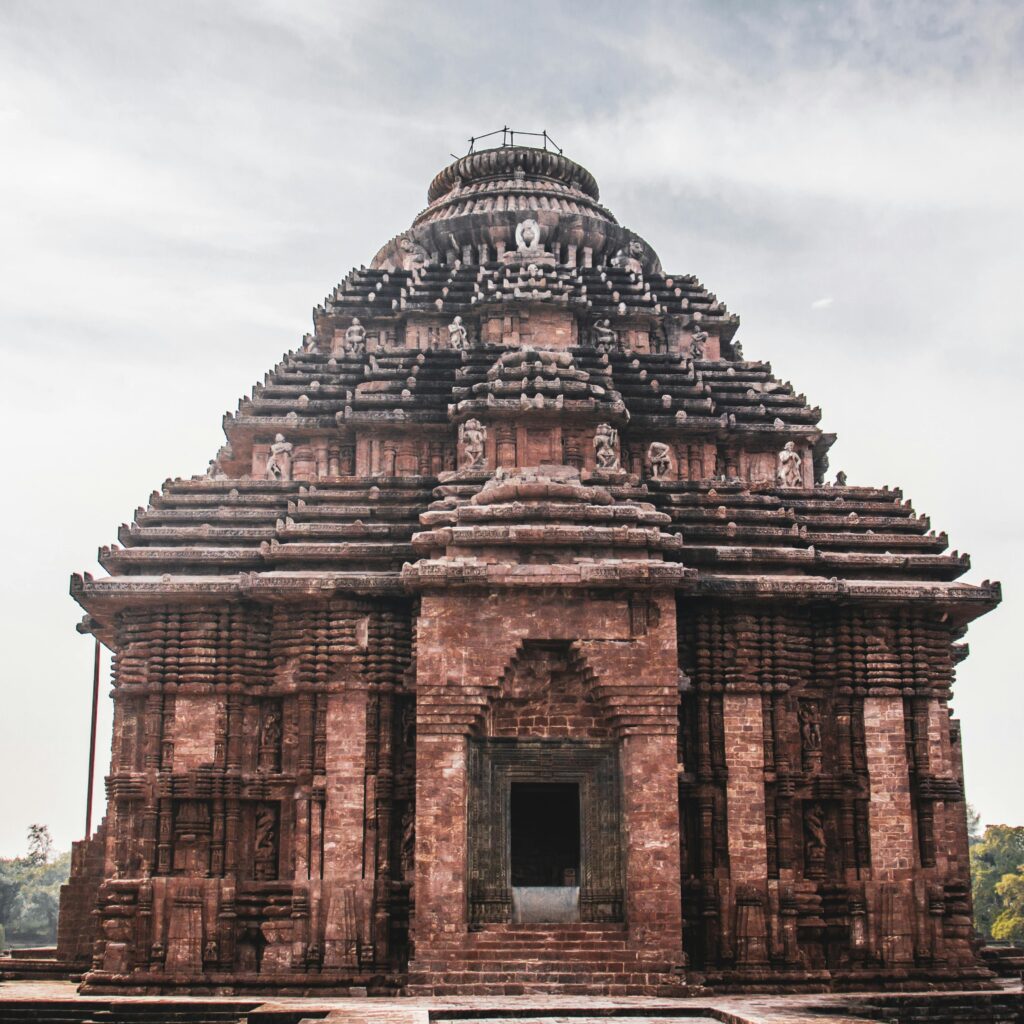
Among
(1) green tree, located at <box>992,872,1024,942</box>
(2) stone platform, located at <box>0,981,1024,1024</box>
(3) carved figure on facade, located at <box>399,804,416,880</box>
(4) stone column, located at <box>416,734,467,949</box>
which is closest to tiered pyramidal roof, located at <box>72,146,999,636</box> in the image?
(4) stone column, located at <box>416,734,467,949</box>

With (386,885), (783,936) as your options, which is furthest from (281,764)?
(783,936)

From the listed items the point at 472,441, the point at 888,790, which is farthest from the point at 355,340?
the point at 888,790

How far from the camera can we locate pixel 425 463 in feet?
83.6

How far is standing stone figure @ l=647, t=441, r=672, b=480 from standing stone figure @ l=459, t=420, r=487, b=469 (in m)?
3.01

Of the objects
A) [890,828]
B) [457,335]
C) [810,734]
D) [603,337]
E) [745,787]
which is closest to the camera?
[745,787]

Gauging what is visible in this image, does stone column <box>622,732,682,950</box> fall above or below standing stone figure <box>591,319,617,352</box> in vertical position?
below

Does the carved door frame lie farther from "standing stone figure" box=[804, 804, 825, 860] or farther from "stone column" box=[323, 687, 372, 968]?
"standing stone figure" box=[804, 804, 825, 860]

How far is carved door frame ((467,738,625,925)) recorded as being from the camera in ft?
65.8

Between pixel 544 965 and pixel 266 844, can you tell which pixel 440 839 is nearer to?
pixel 544 965

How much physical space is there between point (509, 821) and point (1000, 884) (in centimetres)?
3820

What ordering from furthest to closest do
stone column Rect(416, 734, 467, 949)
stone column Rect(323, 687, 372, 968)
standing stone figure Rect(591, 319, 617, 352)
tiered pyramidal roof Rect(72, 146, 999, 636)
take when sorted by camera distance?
standing stone figure Rect(591, 319, 617, 352) → tiered pyramidal roof Rect(72, 146, 999, 636) → stone column Rect(323, 687, 372, 968) → stone column Rect(416, 734, 467, 949)

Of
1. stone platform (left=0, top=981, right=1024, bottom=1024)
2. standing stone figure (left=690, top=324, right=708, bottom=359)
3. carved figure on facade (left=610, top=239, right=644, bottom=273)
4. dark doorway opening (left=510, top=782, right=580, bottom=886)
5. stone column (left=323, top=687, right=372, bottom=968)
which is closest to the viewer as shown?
stone platform (left=0, top=981, right=1024, bottom=1024)

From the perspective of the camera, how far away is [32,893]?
286 ft

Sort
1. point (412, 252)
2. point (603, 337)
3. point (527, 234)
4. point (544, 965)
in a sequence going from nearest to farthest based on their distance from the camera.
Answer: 1. point (544, 965)
2. point (603, 337)
3. point (527, 234)
4. point (412, 252)
